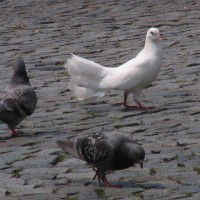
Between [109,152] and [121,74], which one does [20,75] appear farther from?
[109,152]

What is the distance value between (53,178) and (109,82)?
11.3 ft

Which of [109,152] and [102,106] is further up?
[109,152]

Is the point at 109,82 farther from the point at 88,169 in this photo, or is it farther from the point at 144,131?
the point at 88,169

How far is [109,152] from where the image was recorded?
7.32 m

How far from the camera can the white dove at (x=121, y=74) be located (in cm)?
1099

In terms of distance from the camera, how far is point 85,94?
11.4m

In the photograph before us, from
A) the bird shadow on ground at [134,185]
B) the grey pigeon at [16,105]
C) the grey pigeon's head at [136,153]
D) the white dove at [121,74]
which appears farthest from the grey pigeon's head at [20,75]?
the grey pigeon's head at [136,153]

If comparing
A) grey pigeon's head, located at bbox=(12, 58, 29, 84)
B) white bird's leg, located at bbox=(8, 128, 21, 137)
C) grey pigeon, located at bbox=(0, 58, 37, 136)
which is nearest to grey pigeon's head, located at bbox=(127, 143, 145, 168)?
grey pigeon, located at bbox=(0, 58, 37, 136)

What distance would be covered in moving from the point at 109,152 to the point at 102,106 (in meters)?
3.92

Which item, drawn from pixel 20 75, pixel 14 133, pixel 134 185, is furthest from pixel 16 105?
pixel 134 185

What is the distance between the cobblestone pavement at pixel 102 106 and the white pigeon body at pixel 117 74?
0.75 feet

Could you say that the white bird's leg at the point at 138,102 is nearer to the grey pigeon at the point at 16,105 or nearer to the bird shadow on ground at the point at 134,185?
the grey pigeon at the point at 16,105

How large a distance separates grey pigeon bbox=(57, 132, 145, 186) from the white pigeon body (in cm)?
352

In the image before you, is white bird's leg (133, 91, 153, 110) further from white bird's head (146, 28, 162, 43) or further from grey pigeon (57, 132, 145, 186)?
grey pigeon (57, 132, 145, 186)
